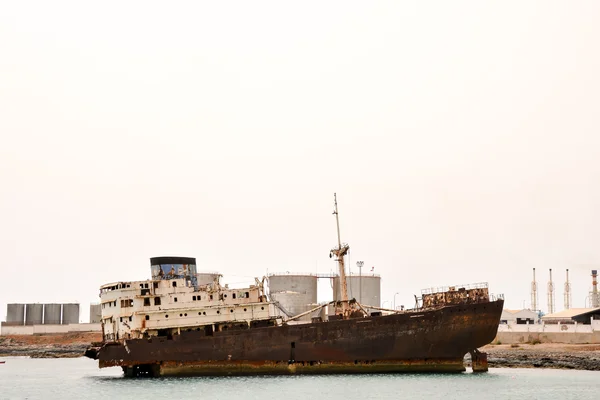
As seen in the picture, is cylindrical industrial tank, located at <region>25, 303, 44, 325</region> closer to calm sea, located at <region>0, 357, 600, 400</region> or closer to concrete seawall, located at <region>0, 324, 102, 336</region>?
concrete seawall, located at <region>0, 324, 102, 336</region>

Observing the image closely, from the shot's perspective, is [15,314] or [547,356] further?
[15,314]

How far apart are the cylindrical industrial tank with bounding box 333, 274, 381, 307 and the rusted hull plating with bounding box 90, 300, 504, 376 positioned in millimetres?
32983

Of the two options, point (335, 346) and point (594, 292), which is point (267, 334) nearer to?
point (335, 346)


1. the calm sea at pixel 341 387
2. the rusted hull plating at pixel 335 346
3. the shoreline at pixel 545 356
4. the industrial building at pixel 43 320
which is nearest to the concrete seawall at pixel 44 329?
the industrial building at pixel 43 320

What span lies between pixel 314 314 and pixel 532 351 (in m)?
21.7

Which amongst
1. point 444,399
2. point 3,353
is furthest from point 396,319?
point 3,353

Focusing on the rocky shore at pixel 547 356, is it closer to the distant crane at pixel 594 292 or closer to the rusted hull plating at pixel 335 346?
the rusted hull plating at pixel 335 346

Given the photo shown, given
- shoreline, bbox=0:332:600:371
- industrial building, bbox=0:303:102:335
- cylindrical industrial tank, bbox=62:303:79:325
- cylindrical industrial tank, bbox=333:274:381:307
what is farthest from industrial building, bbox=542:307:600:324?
cylindrical industrial tank, bbox=62:303:79:325

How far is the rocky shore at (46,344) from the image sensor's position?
92.8 metres

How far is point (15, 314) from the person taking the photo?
4272 inches

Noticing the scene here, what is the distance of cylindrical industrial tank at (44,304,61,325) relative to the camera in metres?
108

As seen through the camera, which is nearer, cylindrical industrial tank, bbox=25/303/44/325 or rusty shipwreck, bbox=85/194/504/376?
rusty shipwreck, bbox=85/194/504/376

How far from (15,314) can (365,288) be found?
51.3m

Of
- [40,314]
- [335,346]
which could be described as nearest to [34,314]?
[40,314]
